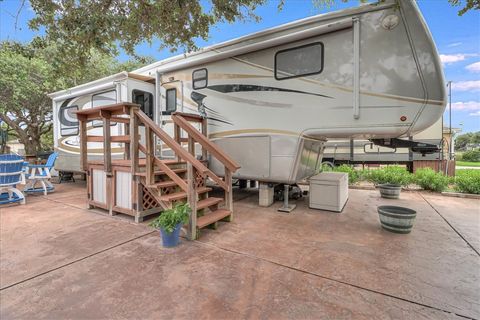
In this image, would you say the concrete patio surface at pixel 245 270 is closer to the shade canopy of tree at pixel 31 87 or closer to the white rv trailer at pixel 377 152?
the white rv trailer at pixel 377 152

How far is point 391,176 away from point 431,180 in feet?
2.86

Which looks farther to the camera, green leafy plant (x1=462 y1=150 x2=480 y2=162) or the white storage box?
green leafy plant (x1=462 y1=150 x2=480 y2=162)

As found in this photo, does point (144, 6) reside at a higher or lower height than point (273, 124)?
higher

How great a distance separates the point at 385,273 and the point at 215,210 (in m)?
2.44

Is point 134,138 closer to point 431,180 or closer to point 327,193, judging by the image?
point 327,193

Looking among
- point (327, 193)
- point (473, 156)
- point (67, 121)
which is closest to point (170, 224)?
point (327, 193)

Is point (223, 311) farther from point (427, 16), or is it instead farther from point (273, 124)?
point (427, 16)

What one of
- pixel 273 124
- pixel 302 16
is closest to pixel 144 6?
pixel 302 16

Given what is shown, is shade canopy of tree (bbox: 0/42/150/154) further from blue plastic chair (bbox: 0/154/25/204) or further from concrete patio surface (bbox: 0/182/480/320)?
concrete patio surface (bbox: 0/182/480/320)

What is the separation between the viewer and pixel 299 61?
4188 millimetres

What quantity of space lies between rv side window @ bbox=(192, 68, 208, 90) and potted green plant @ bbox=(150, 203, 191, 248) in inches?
126

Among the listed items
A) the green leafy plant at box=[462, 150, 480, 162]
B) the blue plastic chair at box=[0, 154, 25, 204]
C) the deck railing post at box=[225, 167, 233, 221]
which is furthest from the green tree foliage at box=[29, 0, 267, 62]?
the green leafy plant at box=[462, 150, 480, 162]

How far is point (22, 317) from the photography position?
1.73 meters

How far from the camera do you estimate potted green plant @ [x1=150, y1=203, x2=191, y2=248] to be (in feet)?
9.44
